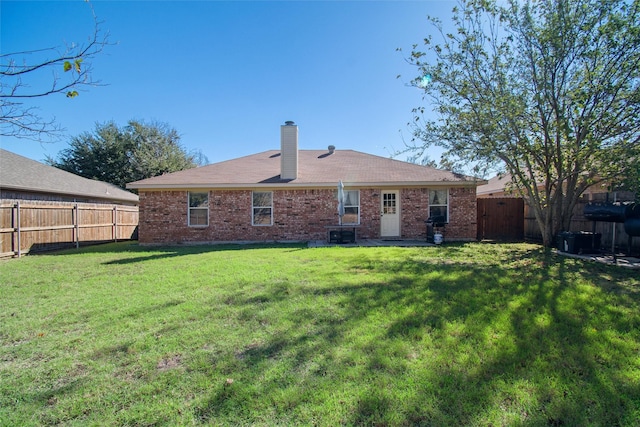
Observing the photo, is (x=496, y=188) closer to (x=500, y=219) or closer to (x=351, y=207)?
(x=500, y=219)

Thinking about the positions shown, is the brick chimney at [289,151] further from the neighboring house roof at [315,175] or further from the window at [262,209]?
the window at [262,209]

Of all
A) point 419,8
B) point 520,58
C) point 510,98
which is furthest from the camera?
point 419,8

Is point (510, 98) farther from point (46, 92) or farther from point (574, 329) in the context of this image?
point (46, 92)

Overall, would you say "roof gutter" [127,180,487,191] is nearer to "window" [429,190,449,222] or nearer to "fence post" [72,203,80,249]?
"window" [429,190,449,222]

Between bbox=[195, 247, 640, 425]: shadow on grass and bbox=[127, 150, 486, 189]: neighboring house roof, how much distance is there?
752cm

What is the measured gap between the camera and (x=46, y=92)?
10.4 ft

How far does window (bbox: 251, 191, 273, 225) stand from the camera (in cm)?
1257

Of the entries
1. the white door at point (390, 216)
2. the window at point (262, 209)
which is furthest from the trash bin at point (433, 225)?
the window at point (262, 209)

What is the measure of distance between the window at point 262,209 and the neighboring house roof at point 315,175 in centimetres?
62

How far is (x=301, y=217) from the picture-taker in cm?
1254

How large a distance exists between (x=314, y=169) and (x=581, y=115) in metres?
9.40

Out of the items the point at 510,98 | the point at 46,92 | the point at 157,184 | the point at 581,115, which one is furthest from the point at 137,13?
the point at 581,115

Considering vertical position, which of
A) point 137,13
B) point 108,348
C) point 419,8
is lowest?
point 108,348

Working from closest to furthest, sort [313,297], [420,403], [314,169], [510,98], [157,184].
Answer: [420,403], [313,297], [510,98], [157,184], [314,169]
